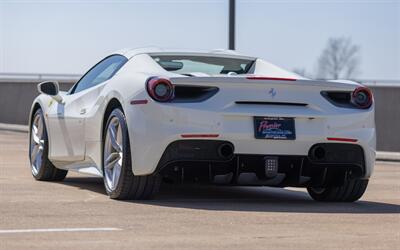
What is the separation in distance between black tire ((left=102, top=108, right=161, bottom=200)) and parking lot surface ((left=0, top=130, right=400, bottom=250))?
11cm

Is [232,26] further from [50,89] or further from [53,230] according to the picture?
[53,230]

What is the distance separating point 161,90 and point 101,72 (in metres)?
1.82

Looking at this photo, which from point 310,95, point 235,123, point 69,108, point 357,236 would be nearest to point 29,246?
point 357,236

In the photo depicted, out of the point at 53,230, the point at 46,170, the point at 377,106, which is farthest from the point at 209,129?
the point at 377,106

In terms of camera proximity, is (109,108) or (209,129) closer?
(209,129)

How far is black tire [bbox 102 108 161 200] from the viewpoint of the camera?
9.16 meters

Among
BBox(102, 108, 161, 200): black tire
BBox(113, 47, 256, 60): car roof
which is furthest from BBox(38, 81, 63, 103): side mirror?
BBox(102, 108, 161, 200): black tire

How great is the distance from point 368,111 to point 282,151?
89cm

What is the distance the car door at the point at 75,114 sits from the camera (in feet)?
34.1

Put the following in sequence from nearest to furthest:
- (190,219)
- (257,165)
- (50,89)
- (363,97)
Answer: (190,219)
(257,165)
(363,97)
(50,89)

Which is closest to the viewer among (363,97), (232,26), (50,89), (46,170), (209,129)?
(209,129)

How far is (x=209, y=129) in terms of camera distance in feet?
29.5

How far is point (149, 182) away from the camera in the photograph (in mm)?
9258

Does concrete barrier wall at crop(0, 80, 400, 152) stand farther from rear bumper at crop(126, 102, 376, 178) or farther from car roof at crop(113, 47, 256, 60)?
rear bumper at crop(126, 102, 376, 178)
